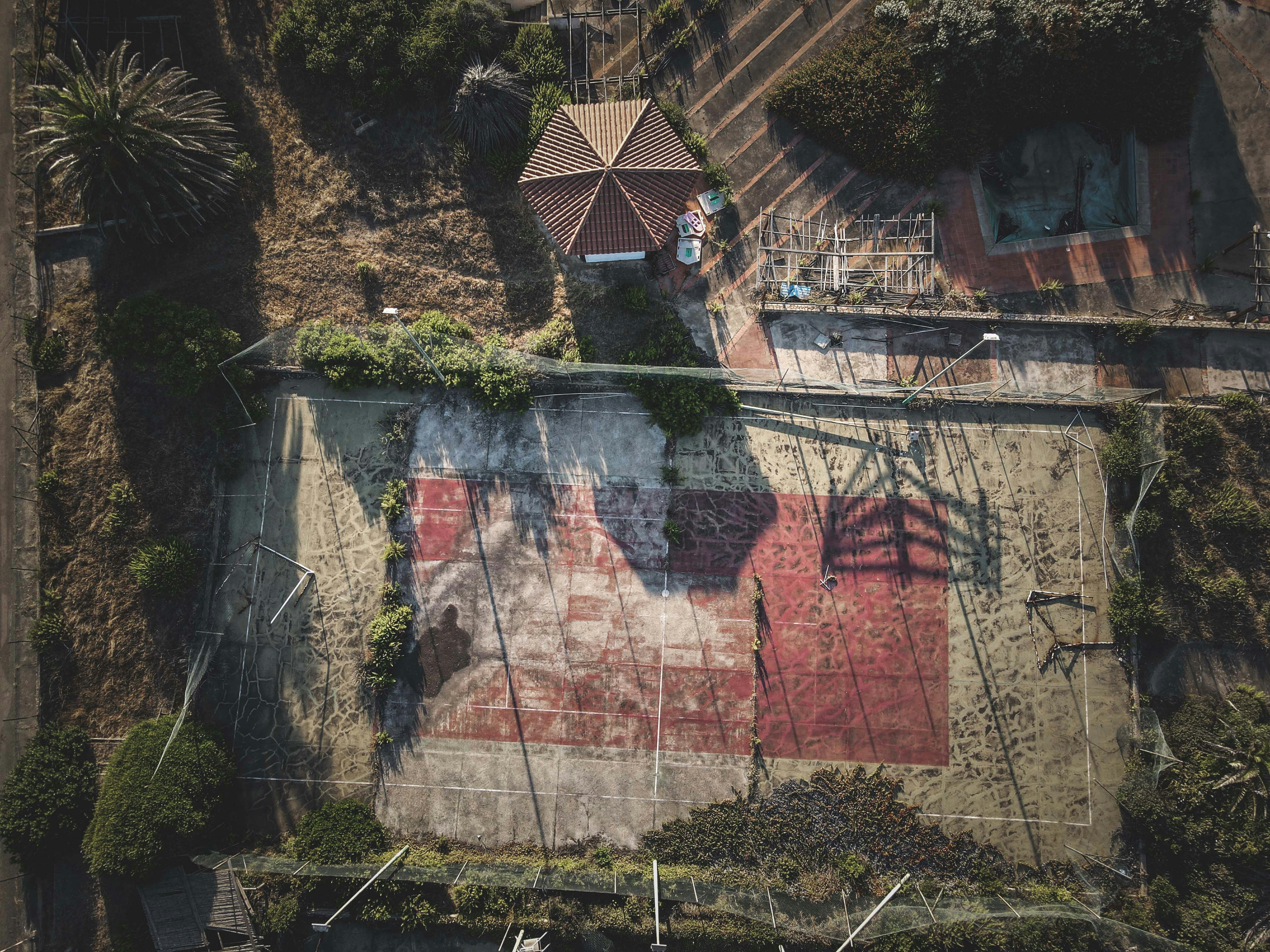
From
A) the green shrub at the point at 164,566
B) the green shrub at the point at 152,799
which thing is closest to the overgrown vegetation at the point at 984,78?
the green shrub at the point at 164,566

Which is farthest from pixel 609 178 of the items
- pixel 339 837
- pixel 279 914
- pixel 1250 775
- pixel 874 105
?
pixel 1250 775

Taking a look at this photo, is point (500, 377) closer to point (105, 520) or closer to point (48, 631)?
point (105, 520)

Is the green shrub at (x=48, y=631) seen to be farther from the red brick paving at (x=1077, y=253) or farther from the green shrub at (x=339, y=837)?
the red brick paving at (x=1077, y=253)

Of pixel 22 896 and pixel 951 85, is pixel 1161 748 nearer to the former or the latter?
pixel 951 85

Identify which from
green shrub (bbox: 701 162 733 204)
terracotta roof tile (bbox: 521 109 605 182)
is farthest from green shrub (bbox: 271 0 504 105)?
green shrub (bbox: 701 162 733 204)

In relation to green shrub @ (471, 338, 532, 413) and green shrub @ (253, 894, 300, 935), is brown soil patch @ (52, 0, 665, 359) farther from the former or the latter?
green shrub @ (253, 894, 300, 935)
